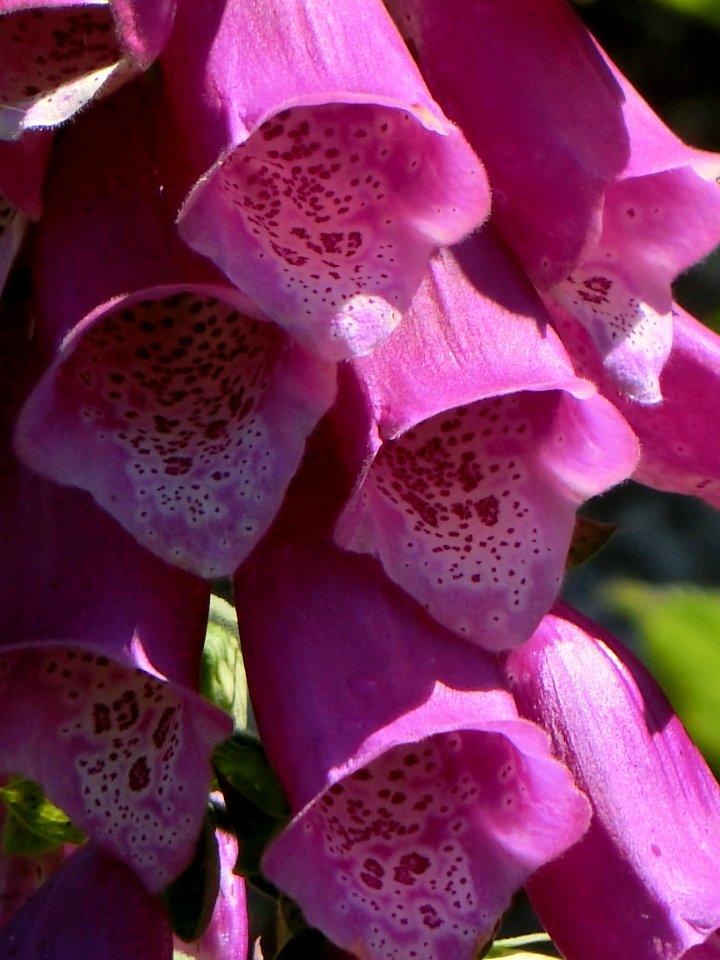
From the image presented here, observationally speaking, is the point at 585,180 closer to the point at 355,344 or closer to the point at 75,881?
the point at 355,344

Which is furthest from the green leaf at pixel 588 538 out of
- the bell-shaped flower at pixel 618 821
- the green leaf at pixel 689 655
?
the green leaf at pixel 689 655

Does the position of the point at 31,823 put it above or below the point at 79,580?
below

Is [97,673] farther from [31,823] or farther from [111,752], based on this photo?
[31,823]

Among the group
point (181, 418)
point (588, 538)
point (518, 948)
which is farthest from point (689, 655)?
point (181, 418)

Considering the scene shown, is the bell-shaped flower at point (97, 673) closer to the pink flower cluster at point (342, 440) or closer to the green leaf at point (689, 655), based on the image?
the pink flower cluster at point (342, 440)

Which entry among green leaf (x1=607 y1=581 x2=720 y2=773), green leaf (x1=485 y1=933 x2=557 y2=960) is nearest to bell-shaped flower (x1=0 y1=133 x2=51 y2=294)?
green leaf (x1=485 y1=933 x2=557 y2=960)

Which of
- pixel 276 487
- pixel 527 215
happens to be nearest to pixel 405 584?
pixel 276 487
